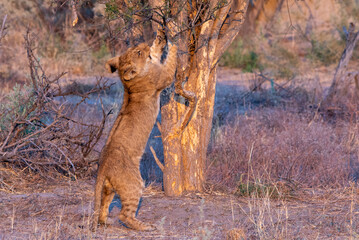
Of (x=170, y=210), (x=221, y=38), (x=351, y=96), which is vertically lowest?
(x=170, y=210)

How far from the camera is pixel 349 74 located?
1071 cm

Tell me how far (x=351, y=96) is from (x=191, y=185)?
5629mm

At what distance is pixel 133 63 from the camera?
5.45 metres

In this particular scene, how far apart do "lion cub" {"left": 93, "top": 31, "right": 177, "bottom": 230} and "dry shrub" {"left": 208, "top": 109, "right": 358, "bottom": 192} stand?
166 cm

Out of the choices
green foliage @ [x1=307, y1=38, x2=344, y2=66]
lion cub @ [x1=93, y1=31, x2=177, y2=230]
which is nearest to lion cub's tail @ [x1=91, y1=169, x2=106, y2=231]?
lion cub @ [x1=93, y1=31, x2=177, y2=230]

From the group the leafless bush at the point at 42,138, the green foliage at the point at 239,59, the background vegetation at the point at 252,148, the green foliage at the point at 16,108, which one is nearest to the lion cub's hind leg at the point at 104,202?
the background vegetation at the point at 252,148

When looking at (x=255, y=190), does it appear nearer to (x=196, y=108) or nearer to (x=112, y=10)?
(x=196, y=108)

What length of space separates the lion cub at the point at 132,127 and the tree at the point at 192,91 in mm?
326

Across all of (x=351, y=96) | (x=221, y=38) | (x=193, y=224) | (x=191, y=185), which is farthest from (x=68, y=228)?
(x=351, y=96)

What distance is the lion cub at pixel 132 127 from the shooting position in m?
4.80

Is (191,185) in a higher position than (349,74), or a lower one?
lower

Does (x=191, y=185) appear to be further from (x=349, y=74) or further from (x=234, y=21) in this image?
(x=349, y=74)

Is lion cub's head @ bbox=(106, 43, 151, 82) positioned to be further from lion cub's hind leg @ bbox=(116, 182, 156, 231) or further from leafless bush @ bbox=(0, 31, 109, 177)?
lion cub's hind leg @ bbox=(116, 182, 156, 231)

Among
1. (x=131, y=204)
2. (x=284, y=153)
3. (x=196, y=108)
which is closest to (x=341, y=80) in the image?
(x=284, y=153)
